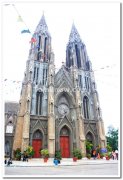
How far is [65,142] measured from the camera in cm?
2789

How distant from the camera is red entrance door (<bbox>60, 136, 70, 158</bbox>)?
27.1 metres

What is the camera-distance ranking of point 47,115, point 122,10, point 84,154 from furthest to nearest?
point 47,115
point 84,154
point 122,10

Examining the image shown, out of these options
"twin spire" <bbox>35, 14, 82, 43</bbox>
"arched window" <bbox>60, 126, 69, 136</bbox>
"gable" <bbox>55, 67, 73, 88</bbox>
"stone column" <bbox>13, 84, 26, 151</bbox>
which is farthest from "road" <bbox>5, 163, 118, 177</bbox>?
"twin spire" <bbox>35, 14, 82, 43</bbox>

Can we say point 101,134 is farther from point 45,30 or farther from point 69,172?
point 45,30

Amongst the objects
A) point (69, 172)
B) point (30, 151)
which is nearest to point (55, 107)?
point (30, 151)

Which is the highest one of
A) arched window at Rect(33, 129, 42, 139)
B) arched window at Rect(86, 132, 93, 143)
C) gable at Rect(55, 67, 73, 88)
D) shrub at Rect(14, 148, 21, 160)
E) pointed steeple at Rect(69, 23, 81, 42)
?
pointed steeple at Rect(69, 23, 81, 42)

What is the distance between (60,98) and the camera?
30531 mm

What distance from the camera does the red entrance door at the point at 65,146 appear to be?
2714cm

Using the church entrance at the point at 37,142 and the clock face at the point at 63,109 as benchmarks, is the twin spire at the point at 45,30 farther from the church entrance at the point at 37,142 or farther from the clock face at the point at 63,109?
the church entrance at the point at 37,142

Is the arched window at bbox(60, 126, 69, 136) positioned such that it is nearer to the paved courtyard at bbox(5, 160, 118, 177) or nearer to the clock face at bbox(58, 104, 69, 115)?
the clock face at bbox(58, 104, 69, 115)

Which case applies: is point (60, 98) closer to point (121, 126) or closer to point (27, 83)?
point (27, 83)

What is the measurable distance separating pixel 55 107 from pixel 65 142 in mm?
5373

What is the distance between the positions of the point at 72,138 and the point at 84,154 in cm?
304

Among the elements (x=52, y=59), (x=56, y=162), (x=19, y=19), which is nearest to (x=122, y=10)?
(x=19, y=19)
